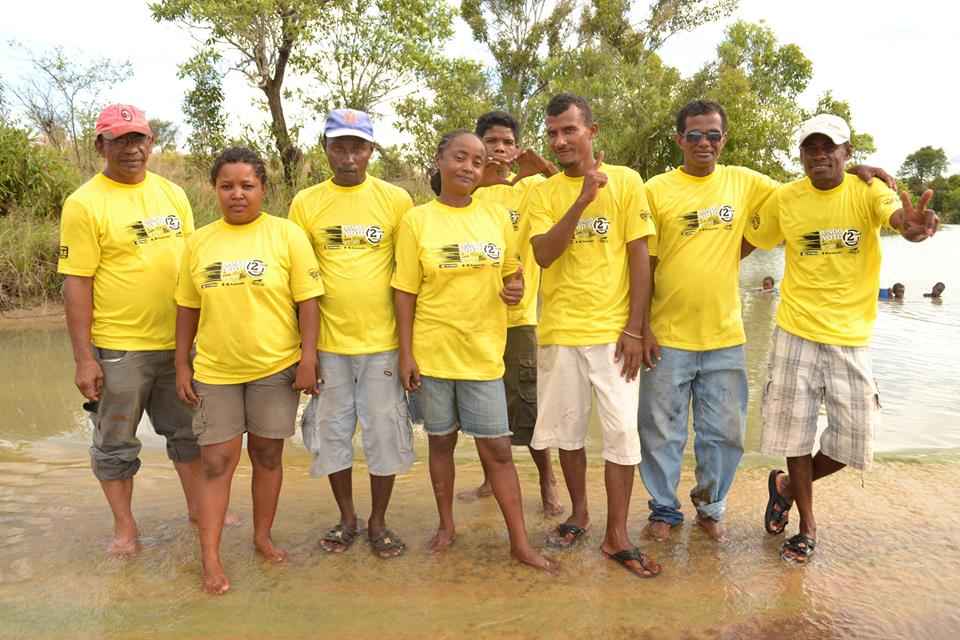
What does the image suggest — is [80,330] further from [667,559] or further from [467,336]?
[667,559]

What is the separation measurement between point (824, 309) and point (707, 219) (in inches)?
27.0

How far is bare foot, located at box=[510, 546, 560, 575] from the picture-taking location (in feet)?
10.4

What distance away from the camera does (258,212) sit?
3191mm

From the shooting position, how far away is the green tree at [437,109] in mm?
15920

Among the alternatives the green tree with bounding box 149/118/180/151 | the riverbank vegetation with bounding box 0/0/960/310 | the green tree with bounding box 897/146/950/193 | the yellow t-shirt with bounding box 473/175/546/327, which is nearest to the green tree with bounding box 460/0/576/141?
the riverbank vegetation with bounding box 0/0/960/310

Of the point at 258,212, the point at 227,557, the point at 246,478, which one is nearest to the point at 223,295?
the point at 258,212

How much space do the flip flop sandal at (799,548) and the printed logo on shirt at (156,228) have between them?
328 centimetres

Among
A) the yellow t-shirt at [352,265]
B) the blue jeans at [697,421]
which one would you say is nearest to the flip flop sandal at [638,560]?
the blue jeans at [697,421]

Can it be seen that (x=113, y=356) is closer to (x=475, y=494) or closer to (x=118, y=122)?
(x=118, y=122)

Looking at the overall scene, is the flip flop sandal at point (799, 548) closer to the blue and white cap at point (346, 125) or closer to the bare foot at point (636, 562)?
the bare foot at point (636, 562)

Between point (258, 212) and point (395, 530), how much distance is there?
1751mm

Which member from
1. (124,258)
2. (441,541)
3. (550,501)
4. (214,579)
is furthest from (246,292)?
(550,501)

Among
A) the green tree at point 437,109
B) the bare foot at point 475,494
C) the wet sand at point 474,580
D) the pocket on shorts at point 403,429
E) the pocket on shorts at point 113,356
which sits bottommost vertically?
the wet sand at point 474,580

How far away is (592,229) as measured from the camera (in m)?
3.22
